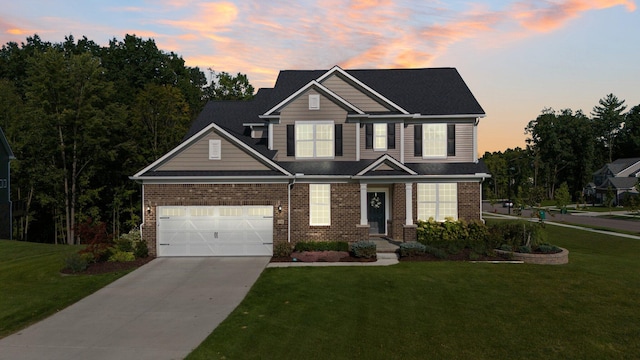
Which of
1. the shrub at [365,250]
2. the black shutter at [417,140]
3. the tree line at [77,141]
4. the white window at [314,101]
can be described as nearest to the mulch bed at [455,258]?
the shrub at [365,250]

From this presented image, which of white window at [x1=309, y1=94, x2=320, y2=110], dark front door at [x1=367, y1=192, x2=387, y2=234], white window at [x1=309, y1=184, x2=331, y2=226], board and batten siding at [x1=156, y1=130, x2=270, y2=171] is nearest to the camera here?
board and batten siding at [x1=156, y1=130, x2=270, y2=171]

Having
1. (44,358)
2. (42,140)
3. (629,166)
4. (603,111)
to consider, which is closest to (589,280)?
(44,358)

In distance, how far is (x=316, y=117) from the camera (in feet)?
70.9

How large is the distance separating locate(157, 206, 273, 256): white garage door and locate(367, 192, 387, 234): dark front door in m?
6.90

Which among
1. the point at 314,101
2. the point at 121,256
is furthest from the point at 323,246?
the point at 121,256

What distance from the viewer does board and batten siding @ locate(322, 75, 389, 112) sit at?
22.6 meters

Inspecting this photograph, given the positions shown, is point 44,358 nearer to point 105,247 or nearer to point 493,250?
point 105,247

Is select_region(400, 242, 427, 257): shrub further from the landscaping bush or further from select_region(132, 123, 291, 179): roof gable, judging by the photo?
select_region(132, 123, 291, 179): roof gable

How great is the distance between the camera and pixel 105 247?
17.3 meters

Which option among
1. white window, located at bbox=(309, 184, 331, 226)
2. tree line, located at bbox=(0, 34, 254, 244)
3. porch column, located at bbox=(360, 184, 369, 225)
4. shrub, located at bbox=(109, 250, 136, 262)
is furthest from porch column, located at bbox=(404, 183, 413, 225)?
tree line, located at bbox=(0, 34, 254, 244)

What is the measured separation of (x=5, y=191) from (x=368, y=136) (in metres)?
31.3

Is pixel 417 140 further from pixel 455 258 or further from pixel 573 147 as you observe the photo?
pixel 573 147

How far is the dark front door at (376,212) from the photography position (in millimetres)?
22953

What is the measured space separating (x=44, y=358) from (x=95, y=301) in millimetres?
4249
